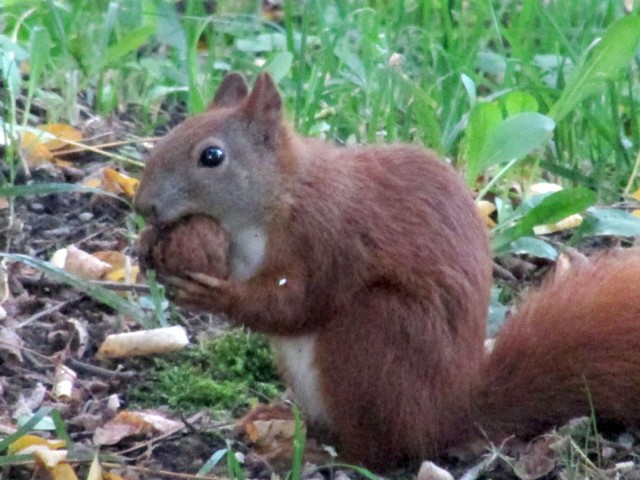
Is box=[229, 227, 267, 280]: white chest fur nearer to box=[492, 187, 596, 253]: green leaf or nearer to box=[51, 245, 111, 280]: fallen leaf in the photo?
box=[51, 245, 111, 280]: fallen leaf

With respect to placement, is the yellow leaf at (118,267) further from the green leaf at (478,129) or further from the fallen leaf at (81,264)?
the green leaf at (478,129)

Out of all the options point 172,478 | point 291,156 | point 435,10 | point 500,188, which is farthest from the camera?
point 435,10

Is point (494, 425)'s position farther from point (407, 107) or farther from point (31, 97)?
point (31, 97)

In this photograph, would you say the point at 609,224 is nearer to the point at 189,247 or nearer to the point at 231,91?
the point at 231,91

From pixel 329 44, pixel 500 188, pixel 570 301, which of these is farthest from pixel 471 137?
pixel 570 301

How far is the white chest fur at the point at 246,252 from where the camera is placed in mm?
2930

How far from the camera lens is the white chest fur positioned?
2.93 metres

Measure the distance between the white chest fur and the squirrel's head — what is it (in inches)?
0.8

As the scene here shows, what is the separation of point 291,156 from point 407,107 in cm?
127

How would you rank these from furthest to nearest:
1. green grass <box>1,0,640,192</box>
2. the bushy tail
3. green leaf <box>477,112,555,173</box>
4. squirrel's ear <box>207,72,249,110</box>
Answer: green grass <box>1,0,640,192</box>
green leaf <box>477,112,555,173</box>
squirrel's ear <box>207,72,249,110</box>
the bushy tail

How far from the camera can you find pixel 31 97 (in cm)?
417

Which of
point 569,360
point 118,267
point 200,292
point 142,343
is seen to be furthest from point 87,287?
point 569,360

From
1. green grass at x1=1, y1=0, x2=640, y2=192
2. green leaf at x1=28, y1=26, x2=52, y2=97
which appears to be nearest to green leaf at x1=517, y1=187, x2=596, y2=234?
green grass at x1=1, y1=0, x2=640, y2=192

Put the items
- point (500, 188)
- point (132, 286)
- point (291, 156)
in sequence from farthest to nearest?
point (500, 188) → point (132, 286) → point (291, 156)
